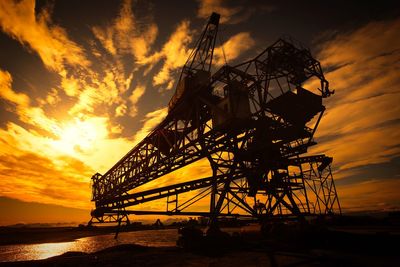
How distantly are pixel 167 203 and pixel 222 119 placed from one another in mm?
7610

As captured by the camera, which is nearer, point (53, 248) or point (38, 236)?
point (53, 248)

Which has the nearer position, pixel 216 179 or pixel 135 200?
pixel 216 179

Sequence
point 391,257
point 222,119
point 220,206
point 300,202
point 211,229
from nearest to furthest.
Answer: point 391,257 < point 211,229 < point 220,206 < point 222,119 < point 300,202

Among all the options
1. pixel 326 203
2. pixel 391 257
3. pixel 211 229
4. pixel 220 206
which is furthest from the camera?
pixel 326 203

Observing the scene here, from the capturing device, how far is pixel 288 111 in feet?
53.2

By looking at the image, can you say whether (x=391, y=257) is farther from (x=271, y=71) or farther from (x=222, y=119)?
(x=271, y=71)

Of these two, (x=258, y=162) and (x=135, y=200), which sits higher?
(x=258, y=162)

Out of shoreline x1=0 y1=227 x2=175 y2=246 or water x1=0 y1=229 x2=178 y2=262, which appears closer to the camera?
water x1=0 y1=229 x2=178 y2=262

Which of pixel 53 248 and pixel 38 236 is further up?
pixel 38 236

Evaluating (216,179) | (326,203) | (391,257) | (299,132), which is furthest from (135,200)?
(326,203)

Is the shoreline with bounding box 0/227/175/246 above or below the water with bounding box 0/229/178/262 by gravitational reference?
above

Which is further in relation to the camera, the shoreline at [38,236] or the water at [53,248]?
the shoreline at [38,236]

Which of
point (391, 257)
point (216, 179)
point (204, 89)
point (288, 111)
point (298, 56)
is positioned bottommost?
point (391, 257)

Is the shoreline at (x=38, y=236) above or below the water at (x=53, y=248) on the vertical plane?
above
